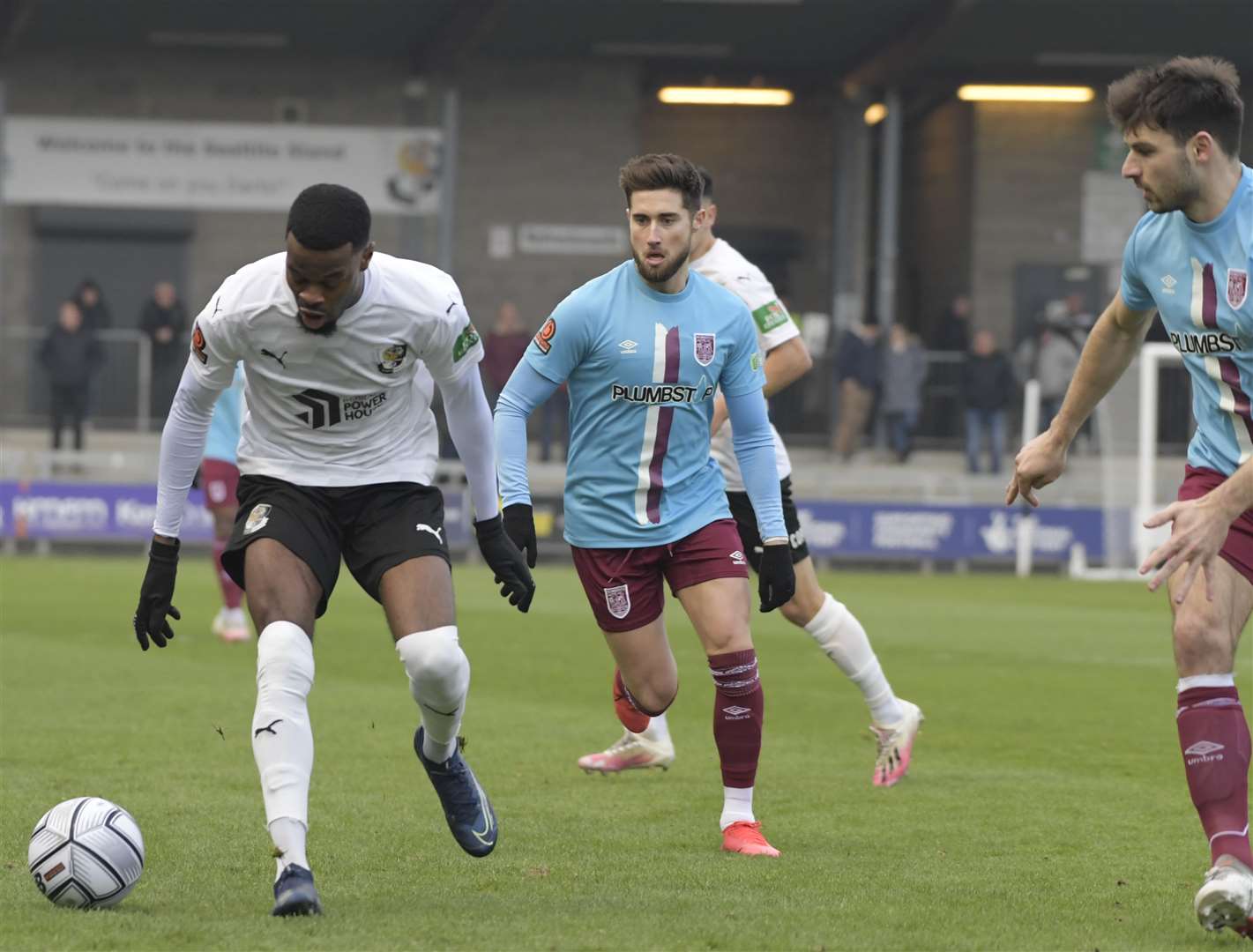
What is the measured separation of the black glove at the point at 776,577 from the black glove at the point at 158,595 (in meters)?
1.92

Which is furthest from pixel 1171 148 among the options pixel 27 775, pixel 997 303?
pixel 997 303

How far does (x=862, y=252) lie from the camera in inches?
1272

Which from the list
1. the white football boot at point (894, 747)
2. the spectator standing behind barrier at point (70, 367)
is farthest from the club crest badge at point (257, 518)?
the spectator standing behind barrier at point (70, 367)

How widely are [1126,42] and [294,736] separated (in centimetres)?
2564

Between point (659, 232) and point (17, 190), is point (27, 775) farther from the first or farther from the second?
point (17, 190)

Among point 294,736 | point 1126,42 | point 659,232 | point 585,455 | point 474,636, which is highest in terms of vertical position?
point 1126,42

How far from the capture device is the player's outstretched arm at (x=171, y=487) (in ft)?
19.1

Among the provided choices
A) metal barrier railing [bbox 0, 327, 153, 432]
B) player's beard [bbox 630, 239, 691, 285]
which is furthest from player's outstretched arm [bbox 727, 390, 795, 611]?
metal barrier railing [bbox 0, 327, 153, 432]

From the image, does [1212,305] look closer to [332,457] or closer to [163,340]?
[332,457]

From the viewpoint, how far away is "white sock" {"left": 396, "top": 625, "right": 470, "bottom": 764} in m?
5.69

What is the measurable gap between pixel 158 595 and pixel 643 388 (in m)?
1.90

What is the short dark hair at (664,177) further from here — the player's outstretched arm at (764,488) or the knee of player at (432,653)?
the knee of player at (432,653)

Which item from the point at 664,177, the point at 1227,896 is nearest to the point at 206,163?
the point at 664,177

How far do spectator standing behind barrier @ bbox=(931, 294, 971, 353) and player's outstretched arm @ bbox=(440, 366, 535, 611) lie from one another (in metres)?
22.3
